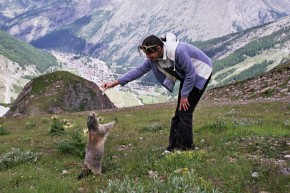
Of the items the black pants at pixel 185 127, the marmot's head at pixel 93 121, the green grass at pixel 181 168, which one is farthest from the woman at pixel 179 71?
the marmot's head at pixel 93 121

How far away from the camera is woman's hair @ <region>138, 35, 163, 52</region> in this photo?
10797mm

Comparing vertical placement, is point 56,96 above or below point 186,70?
below

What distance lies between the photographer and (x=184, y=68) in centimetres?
1132

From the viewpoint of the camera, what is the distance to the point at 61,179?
10891 mm

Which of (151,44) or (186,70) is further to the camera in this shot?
(186,70)

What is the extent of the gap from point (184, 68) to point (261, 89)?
34.1 m

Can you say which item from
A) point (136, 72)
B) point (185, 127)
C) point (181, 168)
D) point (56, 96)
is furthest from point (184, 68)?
point (56, 96)

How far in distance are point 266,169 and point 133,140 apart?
8.34 m

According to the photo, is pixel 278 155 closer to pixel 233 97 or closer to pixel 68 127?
pixel 68 127

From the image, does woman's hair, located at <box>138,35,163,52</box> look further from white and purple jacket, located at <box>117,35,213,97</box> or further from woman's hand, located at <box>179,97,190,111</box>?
woman's hand, located at <box>179,97,190,111</box>

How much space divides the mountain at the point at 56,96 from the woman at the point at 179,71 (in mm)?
47003

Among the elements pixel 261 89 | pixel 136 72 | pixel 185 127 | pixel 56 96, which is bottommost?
pixel 56 96

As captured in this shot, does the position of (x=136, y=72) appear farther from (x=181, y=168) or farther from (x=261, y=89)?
(x=261, y=89)

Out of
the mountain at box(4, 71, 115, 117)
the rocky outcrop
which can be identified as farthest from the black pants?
the mountain at box(4, 71, 115, 117)
